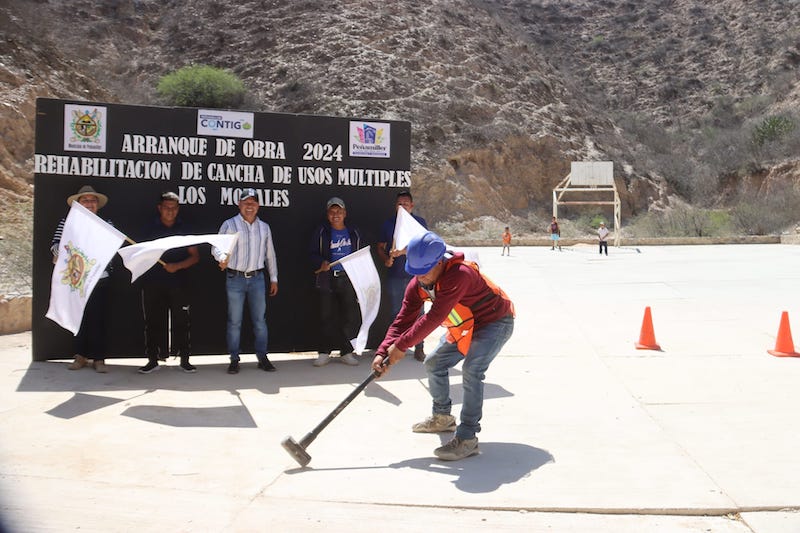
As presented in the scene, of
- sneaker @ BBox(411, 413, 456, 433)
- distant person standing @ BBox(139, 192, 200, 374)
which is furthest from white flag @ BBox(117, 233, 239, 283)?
sneaker @ BBox(411, 413, 456, 433)

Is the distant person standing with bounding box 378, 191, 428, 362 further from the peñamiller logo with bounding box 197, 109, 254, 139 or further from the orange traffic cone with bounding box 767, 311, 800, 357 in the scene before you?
the orange traffic cone with bounding box 767, 311, 800, 357

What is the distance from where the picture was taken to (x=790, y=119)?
4644 centimetres

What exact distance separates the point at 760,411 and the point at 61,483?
523 centimetres

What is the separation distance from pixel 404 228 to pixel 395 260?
768mm

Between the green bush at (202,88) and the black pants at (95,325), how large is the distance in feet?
110

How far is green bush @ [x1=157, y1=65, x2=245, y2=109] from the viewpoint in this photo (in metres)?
39.5

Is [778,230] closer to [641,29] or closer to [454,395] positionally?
[641,29]

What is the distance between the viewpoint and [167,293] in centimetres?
746

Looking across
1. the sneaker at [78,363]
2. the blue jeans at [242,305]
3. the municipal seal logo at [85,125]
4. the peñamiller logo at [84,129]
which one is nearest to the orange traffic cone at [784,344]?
the blue jeans at [242,305]

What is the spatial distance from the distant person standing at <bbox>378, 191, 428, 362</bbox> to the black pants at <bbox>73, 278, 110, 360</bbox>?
115 inches

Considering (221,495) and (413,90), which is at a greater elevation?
(413,90)

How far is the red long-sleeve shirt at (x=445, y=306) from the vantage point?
15.4 ft

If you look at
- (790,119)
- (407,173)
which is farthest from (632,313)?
(790,119)

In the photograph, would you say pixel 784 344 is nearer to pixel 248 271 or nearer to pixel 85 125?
pixel 248 271
